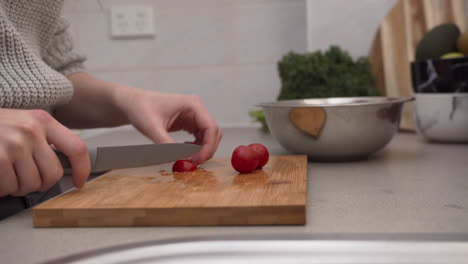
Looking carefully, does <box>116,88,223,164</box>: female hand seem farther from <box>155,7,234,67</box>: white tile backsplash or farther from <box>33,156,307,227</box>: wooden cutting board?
<box>155,7,234,67</box>: white tile backsplash

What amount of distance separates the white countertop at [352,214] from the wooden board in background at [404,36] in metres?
0.56

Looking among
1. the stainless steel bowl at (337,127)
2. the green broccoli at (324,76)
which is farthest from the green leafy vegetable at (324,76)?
the stainless steel bowl at (337,127)

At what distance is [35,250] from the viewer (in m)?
0.47

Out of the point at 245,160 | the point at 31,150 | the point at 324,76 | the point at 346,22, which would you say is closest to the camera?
the point at 31,150

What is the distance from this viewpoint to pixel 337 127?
2.65ft

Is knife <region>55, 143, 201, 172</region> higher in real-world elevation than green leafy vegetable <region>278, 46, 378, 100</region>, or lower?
lower

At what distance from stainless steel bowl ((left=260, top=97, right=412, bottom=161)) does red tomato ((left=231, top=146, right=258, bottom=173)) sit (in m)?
0.16

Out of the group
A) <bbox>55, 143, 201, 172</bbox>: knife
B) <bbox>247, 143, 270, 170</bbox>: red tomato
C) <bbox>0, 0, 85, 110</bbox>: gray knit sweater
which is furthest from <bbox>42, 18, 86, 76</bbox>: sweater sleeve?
<bbox>247, 143, 270, 170</bbox>: red tomato

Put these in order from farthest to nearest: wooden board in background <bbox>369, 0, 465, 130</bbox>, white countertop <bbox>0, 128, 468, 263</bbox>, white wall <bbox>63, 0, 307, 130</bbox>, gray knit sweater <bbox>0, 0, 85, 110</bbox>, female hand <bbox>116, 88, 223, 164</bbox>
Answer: white wall <bbox>63, 0, 307, 130</bbox> < wooden board in background <bbox>369, 0, 465, 130</bbox> < female hand <bbox>116, 88, 223, 164</bbox> < gray knit sweater <bbox>0, 0, 85, 110</bbox> < white countertop <bbox>0, 128, 468, 263</bbox>

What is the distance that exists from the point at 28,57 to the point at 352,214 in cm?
47

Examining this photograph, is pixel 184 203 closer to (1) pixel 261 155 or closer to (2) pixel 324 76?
(1) pixel 261 155

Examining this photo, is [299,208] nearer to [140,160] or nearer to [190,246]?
[190,246]

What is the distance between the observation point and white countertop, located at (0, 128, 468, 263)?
0.48 m

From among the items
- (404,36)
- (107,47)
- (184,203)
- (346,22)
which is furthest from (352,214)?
(107,47)
